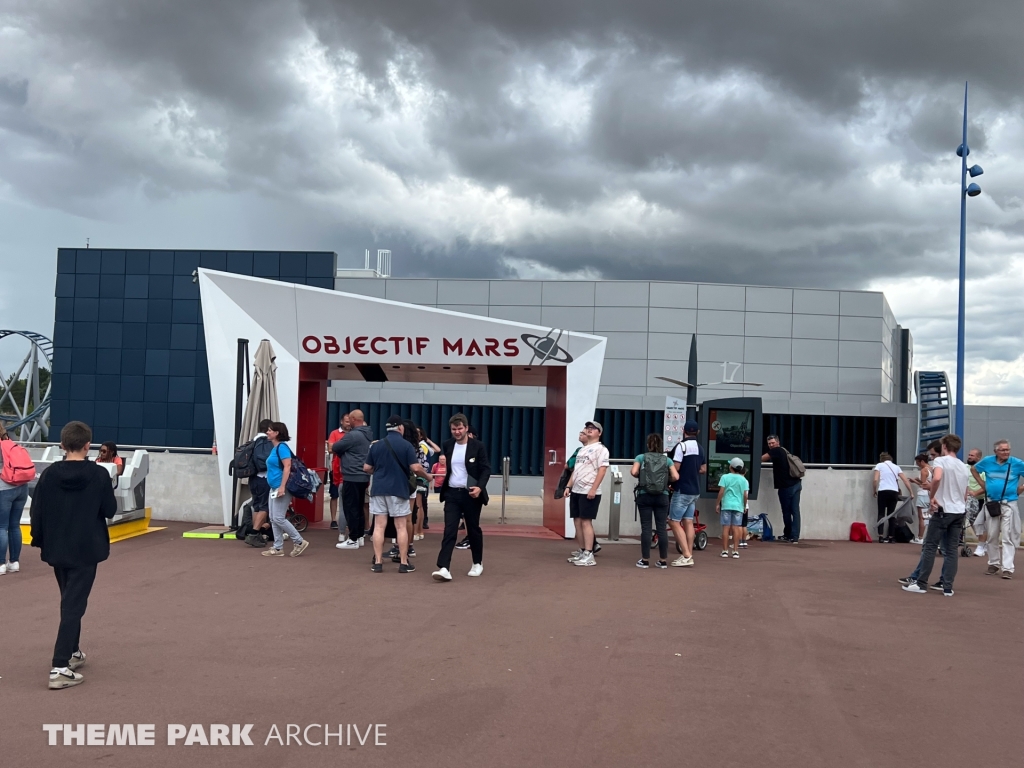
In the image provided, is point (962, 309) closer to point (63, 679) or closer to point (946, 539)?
point (946, 539)

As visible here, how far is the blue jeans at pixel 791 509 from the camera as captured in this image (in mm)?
13766

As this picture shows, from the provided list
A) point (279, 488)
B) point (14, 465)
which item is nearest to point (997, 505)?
point (279, 488)

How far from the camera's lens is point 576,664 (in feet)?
19.2

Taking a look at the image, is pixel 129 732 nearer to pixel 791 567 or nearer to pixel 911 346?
pixel 791 567

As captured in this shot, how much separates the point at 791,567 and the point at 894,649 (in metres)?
4.47

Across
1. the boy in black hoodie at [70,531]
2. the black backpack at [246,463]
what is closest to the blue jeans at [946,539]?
the black backpack at [246,463]

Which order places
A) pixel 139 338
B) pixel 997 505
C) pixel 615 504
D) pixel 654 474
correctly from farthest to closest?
1. pixel 139 338
2. pixel 615 504
3. pixel 997 505
4. pixel 654 474

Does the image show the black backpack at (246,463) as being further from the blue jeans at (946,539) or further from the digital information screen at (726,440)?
the blue jeans at (946,539)

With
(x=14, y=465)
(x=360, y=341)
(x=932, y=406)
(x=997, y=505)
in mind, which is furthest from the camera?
(x=932, y=406)

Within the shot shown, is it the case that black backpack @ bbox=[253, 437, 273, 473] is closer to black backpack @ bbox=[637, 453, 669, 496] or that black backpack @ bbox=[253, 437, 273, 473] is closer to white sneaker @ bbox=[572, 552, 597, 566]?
white sneaker @ bbox=[572, 552, 597, 566]

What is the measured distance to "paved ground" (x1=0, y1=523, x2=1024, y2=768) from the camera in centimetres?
438

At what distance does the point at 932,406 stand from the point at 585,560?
21.7m

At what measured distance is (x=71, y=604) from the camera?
514 cm

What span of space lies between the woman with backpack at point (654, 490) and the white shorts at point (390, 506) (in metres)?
2.76
